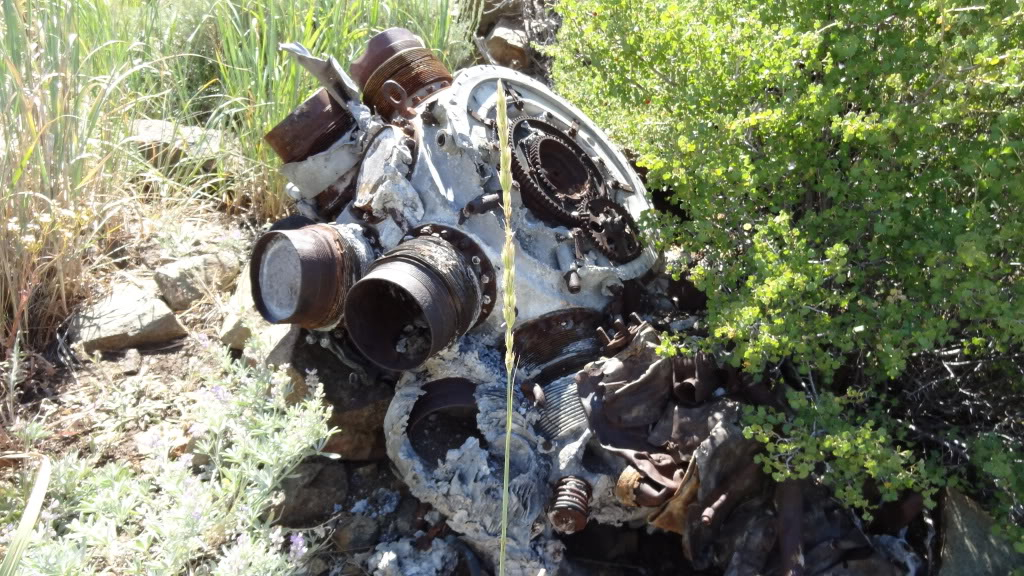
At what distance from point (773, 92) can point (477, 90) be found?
1.17 meters

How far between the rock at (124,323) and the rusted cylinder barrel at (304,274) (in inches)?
41.0

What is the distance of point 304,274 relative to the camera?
2.77m

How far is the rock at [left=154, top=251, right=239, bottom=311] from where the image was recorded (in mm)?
3971

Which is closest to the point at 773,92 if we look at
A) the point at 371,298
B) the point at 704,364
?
the point at 704,364

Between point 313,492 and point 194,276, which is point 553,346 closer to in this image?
point 313,492

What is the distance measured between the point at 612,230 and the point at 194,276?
203 centimetres

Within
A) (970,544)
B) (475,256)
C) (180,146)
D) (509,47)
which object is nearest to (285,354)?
(475,256)

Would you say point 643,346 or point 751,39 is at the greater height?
point 751,39

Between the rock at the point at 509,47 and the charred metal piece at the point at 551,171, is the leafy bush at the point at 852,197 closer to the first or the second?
the charred metal piece at the point at 551,171

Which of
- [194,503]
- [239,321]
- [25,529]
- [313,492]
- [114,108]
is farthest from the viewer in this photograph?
[114,108]

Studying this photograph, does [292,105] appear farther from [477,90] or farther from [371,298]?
[371,298]

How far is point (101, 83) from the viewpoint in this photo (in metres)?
4.07

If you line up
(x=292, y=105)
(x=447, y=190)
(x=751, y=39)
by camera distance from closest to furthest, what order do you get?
1. (x=751, y=39)
2. (x=447, y=190)
3. (x=292, y=105)

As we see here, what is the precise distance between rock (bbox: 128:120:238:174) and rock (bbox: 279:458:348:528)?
2.09m
